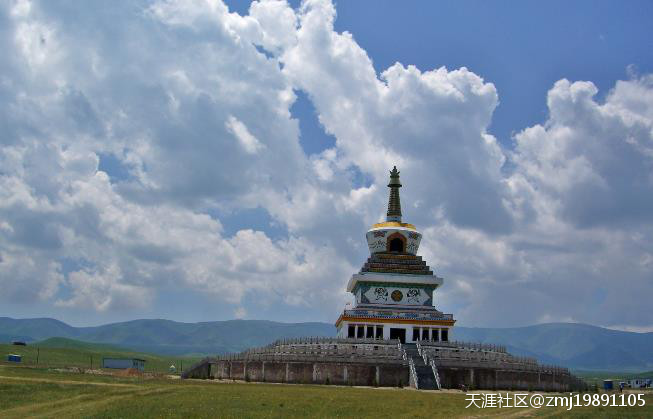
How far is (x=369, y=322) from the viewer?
9212cm

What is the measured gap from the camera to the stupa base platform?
230 feet

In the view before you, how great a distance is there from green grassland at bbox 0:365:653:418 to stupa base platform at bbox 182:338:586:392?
741cm

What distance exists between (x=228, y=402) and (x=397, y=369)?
23.2 metres

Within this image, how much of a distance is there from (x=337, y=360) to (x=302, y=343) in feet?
39.8

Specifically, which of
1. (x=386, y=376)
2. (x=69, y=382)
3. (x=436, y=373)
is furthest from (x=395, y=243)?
(x=69, y=382)

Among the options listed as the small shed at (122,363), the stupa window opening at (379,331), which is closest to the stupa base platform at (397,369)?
the stupa window opening at (379,331)

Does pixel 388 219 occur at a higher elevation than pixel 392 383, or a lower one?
higher

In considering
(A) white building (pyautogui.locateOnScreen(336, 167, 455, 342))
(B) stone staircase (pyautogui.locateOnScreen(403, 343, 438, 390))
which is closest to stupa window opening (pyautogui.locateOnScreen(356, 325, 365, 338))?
(A) white building (pyautogui.locateOnScreen(336, 167, 455, 342))

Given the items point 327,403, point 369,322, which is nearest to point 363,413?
point 327,403

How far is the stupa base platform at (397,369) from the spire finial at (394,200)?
2895 cm

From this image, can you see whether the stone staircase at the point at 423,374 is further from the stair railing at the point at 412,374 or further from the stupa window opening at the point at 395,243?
the stupa window opening at the point at 395,243

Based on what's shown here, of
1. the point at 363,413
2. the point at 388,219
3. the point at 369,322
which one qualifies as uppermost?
the point at 388,219

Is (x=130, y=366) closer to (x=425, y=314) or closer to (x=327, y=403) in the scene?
(x=425, y=314)

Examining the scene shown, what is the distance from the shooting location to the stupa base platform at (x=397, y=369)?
70.1 metres
